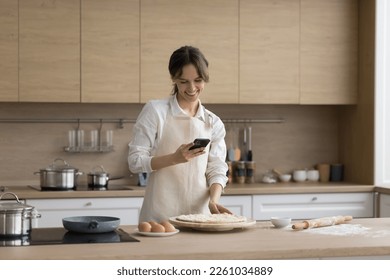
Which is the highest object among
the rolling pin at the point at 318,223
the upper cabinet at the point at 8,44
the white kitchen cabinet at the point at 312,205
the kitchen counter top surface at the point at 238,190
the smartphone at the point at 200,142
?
the upper cabinet at the point at 8,44

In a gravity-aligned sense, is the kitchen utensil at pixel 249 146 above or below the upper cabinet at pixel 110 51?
below

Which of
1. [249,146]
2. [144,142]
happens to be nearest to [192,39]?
[249,146]

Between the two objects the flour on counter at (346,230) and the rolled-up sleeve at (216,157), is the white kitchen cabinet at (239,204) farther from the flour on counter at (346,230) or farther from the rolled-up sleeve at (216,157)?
the flour on counter at (346,230)

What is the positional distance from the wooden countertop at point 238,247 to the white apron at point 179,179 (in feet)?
2.04

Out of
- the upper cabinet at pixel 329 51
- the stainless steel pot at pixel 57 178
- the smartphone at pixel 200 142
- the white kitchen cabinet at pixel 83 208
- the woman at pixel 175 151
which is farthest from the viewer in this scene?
the upper cabinet at pixel 329 51

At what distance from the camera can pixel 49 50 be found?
5383 millimetres

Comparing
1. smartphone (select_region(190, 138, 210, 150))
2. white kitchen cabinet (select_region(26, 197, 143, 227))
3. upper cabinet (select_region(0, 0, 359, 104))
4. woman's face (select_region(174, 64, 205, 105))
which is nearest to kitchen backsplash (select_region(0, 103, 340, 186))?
upper cabinet (select_region(0, 0, 359, 104))

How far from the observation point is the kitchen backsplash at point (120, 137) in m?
5.74

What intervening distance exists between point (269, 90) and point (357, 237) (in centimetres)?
277

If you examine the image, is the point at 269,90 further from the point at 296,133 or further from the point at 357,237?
the point at 357,237

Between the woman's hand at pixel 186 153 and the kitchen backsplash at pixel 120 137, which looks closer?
the woman's hand at pixel 186 153

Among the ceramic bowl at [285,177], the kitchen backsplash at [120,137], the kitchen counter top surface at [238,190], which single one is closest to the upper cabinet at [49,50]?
the kitchen backsplash at [120,137]

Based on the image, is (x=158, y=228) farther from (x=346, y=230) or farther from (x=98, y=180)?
(x=98, y=180)

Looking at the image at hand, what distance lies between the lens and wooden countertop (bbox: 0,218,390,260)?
2.68 metres
